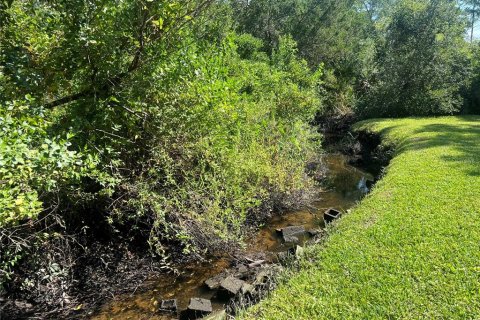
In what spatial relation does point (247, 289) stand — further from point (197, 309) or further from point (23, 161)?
point (23, 161)

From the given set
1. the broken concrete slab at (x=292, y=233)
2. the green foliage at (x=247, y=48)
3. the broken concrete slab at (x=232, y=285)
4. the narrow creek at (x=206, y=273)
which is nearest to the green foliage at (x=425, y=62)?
the green foliage at (x=247, y=48)

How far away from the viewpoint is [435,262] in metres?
4.86

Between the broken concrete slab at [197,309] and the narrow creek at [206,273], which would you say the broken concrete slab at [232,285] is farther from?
the broken concrete slab at [197,309]

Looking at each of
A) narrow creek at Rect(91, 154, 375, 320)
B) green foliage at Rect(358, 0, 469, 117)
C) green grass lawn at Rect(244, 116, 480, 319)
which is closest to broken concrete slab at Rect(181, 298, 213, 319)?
narrow creek at Rect(91, 154, 375, 320)

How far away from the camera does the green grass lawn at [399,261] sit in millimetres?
4219

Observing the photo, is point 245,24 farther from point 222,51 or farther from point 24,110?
point 24,110

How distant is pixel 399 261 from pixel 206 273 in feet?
11.4

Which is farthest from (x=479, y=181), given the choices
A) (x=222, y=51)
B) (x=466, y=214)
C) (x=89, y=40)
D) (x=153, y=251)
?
(x=89, y=40)

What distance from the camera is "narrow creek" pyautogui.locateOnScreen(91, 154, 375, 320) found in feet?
18.5

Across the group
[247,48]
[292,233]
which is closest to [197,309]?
[292,233]

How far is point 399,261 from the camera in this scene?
4961 millimetres

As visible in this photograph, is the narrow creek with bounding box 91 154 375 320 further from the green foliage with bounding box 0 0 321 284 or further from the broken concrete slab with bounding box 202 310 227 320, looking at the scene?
the broken concrete slab with bounding box 202 310 227 320

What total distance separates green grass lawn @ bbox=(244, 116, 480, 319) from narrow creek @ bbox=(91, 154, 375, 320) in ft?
5.56

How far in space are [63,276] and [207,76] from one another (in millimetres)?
4130
